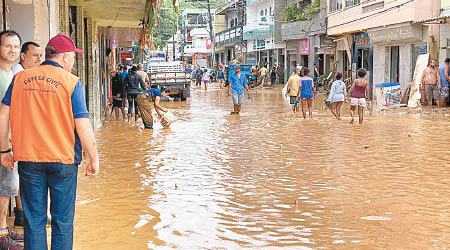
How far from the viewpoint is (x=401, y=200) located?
711 centimetres

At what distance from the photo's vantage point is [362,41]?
31.8 m

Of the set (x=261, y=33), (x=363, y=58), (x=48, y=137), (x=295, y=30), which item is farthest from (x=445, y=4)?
(x=261, y=33)

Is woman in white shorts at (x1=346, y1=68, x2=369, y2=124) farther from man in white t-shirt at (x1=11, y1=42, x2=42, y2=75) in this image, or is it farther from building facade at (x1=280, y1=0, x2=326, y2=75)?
building facade at (x1=280, y1=0, x2=326, y2=75)

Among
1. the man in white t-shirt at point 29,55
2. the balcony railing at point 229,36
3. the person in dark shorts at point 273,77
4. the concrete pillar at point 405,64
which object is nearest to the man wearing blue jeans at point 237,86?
the concrete pillar at point 405,64

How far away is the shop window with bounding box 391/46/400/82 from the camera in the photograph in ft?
90.7

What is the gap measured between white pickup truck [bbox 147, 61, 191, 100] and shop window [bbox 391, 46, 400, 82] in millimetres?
9461

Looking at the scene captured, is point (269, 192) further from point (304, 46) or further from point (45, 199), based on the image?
point (304, 46)

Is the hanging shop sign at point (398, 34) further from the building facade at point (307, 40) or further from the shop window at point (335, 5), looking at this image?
the building facade at point (307, 40)

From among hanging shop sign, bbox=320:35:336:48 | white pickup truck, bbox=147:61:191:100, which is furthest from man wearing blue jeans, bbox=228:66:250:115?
hanging shop sign, bbox=320:35:336:48

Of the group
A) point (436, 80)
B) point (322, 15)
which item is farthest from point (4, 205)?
point (322, 15)

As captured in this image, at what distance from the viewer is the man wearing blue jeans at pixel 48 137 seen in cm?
425

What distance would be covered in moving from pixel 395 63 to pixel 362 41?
413 centimetres

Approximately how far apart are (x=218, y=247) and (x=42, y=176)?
68.8 inches

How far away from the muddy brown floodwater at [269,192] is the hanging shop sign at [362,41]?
1716 cm
